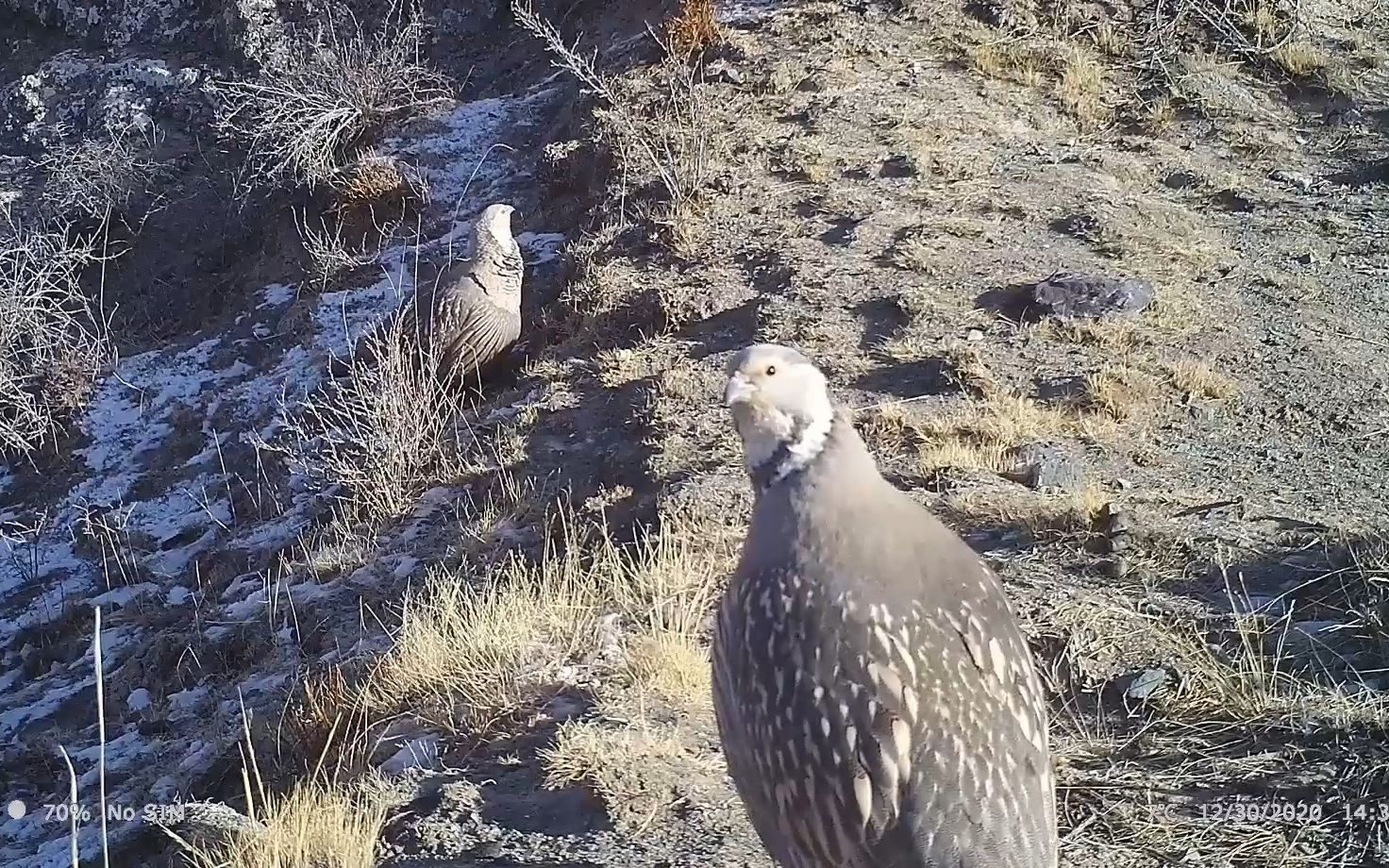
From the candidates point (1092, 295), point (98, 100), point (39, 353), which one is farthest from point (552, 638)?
point (98, 100)

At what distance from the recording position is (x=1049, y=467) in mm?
6648

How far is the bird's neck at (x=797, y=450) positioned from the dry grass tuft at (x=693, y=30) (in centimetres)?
1003

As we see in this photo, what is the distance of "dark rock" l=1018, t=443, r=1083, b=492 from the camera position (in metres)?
6.50

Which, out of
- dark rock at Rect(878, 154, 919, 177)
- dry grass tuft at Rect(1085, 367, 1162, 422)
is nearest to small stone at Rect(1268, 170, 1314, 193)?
dark rock at Rect(878, 154, 919, 177)

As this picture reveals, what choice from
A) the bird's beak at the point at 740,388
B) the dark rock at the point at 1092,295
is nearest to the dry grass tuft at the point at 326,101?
the dark rock at the point at 1092,295

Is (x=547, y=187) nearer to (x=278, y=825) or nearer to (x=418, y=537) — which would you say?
(x=418, y=537)

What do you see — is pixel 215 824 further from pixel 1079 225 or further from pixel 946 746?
pixel 1079 225

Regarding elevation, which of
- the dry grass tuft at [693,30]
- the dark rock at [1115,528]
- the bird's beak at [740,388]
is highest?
the bird's beak at [740,388]

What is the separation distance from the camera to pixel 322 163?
13.7 metres

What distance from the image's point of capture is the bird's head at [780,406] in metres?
3.24

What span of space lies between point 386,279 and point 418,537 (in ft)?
14.6

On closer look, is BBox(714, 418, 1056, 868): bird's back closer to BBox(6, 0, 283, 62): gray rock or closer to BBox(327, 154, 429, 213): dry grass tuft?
BBox(327, 154, 429, 213): dry grass tuft

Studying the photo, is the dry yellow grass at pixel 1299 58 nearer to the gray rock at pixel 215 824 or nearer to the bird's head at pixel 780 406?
the bird's head at pixel 780 406

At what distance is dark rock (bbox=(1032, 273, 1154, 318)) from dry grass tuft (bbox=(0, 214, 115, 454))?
8.63m
